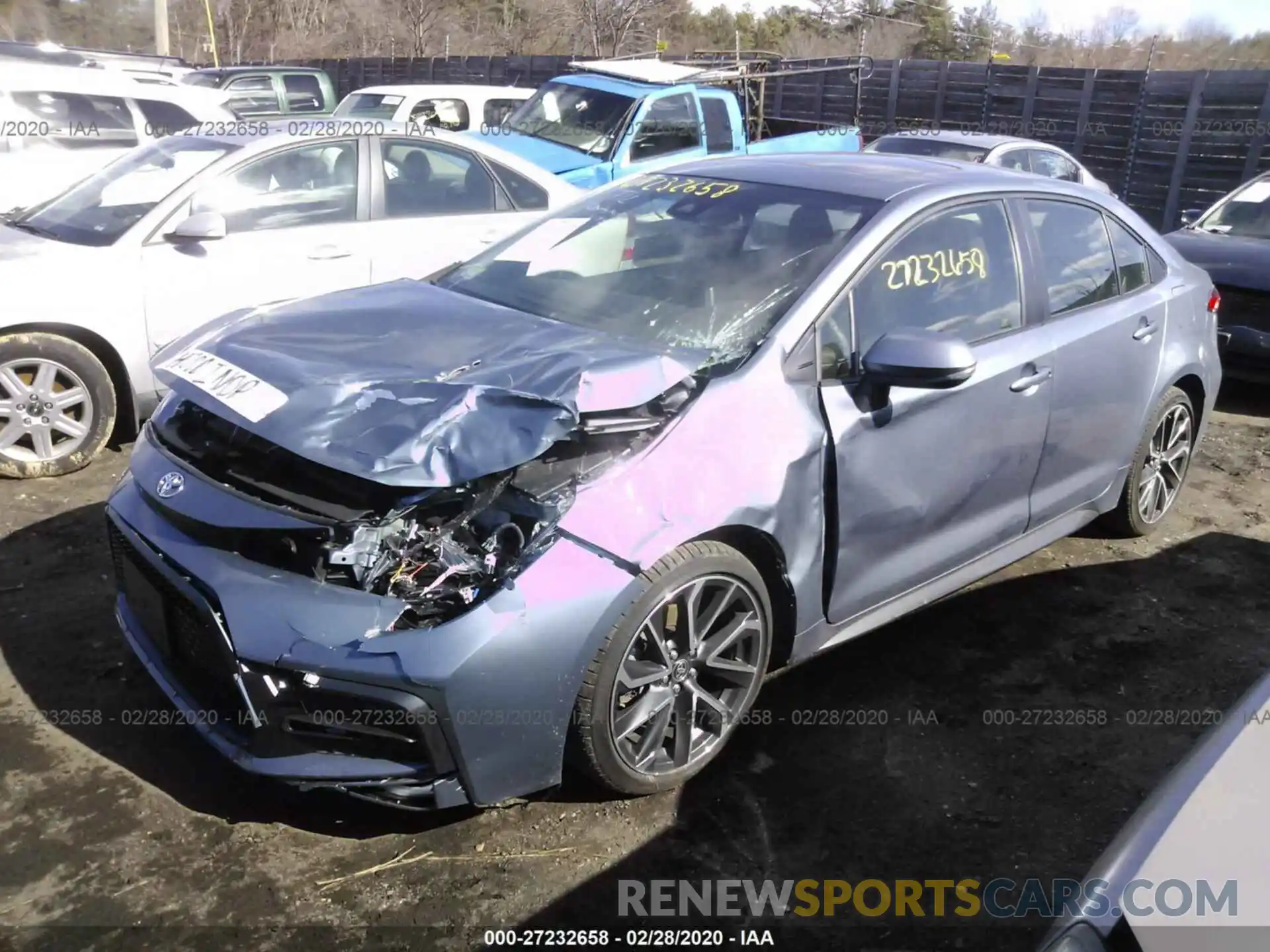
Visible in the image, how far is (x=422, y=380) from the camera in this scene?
9.64 feet

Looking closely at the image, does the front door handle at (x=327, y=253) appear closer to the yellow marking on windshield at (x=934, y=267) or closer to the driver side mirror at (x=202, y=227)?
the driver side mirror at (x=202, y=227)

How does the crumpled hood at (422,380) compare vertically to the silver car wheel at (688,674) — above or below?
above

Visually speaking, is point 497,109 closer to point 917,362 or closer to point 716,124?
point 716,124

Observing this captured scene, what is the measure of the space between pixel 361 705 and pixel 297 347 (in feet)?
3.90

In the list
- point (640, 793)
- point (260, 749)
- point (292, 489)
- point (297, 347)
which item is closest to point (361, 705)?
point (260, 749)

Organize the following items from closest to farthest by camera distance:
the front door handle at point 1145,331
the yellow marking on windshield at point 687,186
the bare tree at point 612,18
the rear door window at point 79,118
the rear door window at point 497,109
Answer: the yellow marking on windshield at point 687,186, the front door handle at point 1145,331, the rear door window at point 79,118, the rear door window at point 497,109, the bare tree at point 612,18

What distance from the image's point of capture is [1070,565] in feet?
15.8

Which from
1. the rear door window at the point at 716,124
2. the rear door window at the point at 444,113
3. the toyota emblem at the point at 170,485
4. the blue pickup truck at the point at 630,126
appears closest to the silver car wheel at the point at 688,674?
the toyota emblem at the point at 170,485

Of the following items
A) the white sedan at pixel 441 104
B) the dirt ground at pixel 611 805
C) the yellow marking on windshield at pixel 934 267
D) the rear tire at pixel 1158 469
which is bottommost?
the dirt ground at pixel 611 805

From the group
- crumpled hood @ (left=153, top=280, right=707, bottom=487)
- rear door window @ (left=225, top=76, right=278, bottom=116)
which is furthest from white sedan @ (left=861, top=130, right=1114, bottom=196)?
rear door window @ (left=225, top=76, right=278, bottom=116)

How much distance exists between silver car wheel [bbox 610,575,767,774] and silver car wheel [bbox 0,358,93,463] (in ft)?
11.7

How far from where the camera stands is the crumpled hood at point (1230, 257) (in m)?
7.23

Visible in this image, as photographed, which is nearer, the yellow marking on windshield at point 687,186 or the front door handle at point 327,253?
the yellow marking on windshield at point 687,186

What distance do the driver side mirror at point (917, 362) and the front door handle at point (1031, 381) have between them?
22.9 inches
